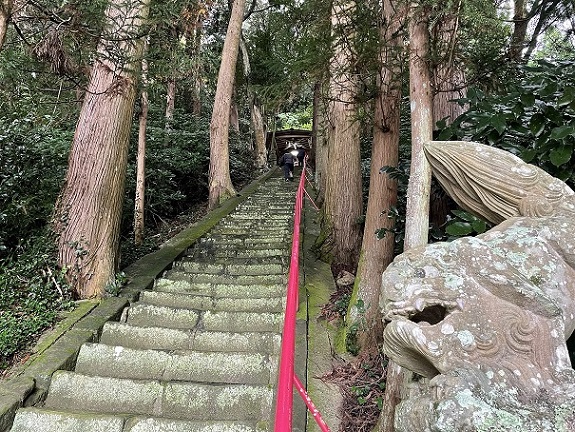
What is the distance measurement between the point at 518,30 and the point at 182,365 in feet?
21.0

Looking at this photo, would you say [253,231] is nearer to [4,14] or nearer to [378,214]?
[378,214]

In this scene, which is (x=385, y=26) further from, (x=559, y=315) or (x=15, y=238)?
(x=15, y=238)

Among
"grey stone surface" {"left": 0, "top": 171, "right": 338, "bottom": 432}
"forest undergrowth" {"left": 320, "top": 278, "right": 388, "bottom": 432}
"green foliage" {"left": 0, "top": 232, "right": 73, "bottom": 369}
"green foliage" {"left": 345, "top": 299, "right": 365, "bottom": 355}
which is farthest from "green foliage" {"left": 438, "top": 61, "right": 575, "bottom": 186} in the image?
"green foliage" {"left": 0, "top": 232, "right": 73, "bottom": 369}

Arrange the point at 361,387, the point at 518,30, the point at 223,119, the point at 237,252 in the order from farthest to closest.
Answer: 1. the point at 223,119
2. the point at 518,30
3. the point at 237,252
4. the point at 361,387

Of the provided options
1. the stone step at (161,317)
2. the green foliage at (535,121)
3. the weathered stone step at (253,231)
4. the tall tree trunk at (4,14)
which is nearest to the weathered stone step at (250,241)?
the weathered stone step at (253,231)

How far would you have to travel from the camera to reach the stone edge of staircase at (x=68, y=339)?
9.25 ft

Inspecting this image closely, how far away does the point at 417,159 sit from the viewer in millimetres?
2176

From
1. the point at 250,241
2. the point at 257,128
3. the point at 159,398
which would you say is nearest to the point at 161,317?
the point at 159,398

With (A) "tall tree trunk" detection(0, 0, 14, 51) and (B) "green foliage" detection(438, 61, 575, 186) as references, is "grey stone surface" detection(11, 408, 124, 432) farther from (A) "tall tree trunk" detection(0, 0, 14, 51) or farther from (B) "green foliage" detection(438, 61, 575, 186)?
(B) "green foliage" detection(438, 61, 575, 186)

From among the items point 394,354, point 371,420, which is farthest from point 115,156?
point 394,354

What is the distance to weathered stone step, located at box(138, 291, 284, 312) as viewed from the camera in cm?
399

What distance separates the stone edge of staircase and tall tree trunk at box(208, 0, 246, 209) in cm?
376

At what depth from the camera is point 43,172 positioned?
5.27 m

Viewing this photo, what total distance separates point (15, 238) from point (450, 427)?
508 centimetres
